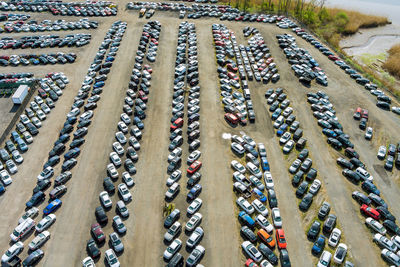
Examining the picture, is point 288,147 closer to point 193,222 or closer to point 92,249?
point 193,222

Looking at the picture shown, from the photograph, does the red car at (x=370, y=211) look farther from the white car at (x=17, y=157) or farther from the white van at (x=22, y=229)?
the white car at (x=17, y=157)

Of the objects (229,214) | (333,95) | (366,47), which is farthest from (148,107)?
(366,47)

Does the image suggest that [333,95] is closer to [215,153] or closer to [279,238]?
[215,153]

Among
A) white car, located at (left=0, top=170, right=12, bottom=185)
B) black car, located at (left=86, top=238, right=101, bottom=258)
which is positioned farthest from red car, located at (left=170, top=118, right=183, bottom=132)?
white car, located at (left=0, top=170, right=12, bottom=185)

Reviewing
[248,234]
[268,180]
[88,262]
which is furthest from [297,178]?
[88,262]

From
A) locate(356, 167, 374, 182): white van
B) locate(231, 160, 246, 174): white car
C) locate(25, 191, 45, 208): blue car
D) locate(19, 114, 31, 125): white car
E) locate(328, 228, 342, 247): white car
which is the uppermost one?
locate(356, 167, 374, 182): white van

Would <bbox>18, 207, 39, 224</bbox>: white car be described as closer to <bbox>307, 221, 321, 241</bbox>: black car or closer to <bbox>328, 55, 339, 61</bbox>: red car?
<bbox>307, 221, 321, 241</bbox>: black car
